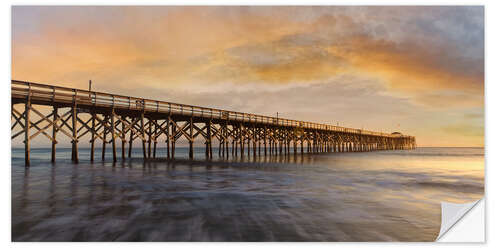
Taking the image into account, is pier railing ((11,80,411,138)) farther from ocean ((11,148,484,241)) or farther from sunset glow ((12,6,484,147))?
ocean ((11,148,484,241))

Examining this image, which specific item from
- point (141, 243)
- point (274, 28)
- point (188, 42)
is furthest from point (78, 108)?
point (141, 243)

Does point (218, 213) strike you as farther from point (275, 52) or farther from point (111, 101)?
point (111, 101)

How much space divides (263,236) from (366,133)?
75789 mm

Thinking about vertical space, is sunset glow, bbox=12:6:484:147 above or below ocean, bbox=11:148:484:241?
above

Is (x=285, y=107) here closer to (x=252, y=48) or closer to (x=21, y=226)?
(x=252, y=48)

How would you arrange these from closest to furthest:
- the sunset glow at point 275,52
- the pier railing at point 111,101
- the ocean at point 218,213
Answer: the ocean at point 218,213 < the sunset glow at point 275,52 < the pier railing at point 111,101

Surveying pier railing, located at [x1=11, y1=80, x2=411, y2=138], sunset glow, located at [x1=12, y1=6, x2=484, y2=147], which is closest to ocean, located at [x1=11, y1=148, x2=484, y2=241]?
sunset glow, located at [x1=12, y1=6, x2=484, y2=147]

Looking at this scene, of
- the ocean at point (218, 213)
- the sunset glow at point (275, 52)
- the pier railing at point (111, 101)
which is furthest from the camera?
the pier railing at point (111, 101)

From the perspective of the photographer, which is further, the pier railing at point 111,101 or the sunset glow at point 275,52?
the pier railing at point 111,101

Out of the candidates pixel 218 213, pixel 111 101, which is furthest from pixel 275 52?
pixel 111 101

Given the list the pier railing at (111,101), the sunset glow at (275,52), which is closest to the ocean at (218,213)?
the sunset glow at (275,52)

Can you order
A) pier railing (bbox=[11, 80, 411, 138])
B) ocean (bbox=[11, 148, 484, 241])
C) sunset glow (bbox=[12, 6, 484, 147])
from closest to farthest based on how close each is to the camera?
ocean (bbox=[11, 148, 484, 241]) → sunset glow (bbox=[12, 6, 484, 147]) → pier railing (bbox=[11, 80, 411, 138])

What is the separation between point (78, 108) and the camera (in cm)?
2036

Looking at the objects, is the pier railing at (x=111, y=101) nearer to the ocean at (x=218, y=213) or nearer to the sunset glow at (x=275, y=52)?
the sunset glow at (x=275, y=52)
